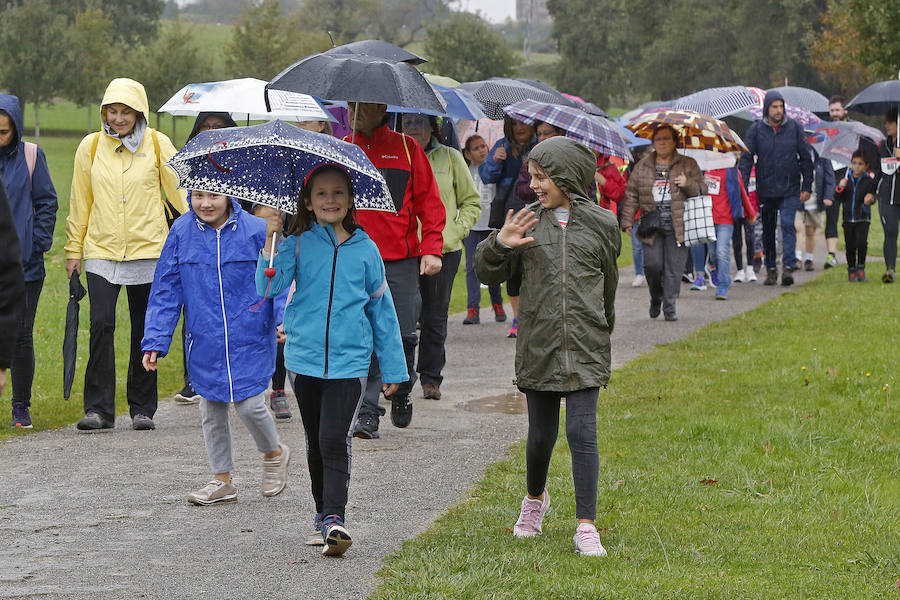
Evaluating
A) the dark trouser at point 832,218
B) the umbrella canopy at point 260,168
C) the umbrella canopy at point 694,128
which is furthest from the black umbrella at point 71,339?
the dark trouser at point 832,218

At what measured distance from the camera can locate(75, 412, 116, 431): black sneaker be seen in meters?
8.47

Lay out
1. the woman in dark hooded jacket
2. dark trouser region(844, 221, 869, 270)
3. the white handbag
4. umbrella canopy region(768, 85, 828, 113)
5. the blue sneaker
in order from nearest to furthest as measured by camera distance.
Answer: the blue sneaker, the woman in dark hooded jacket, the white handbag, dark trouser region(844, 221, 869, 270), umbrella canopy region(768, 85, 828, 113)

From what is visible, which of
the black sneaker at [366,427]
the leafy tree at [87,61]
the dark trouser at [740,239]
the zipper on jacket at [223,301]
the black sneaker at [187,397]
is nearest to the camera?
the zipper on jacket at [223,301]

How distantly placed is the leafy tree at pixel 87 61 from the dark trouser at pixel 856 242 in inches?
1592

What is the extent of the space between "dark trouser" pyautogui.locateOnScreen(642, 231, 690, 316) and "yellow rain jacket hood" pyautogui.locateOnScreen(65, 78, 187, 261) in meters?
6.65

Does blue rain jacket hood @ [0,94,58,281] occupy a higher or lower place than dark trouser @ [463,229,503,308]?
higher

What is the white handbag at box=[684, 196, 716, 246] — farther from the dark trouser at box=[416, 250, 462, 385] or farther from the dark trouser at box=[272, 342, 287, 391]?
the dark trouser at box=[272, 342, 287, 391]

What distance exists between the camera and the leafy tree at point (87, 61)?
53.9 metres

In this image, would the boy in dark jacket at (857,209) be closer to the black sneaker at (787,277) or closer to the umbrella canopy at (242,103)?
the black sneaker at (787,277)

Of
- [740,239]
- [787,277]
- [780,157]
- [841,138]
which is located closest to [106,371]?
[780,157]

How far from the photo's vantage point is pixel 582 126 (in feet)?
33.1

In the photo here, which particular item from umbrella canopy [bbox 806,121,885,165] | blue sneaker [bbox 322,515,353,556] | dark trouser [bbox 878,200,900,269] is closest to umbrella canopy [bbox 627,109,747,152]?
dark trouser [bbox 878,200,900,269]

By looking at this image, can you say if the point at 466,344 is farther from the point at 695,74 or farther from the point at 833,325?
the point at 695,74

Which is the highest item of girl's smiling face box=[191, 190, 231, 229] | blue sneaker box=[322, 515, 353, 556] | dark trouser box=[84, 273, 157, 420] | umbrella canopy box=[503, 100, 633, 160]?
umbrella canopy box=[503, 100, 633, 160]
